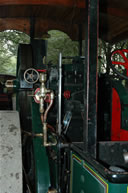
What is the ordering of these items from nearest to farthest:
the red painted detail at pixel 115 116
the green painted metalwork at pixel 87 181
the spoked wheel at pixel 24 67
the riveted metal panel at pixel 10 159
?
the green painted metalwork at pixel 87 181, the riveted metal panel at pixel 10 159, the spoked wheel at pixel 24 67, the red painted detail at pixel 115 116

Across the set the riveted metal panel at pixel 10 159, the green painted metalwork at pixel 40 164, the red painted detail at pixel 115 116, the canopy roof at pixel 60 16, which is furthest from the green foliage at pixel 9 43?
the riveted metal panel at pixel 10 159

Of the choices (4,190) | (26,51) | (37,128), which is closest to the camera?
(4,190)

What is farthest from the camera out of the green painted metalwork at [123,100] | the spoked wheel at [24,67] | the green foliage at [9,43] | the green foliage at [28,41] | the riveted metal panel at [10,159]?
the green foliage at [9,43]

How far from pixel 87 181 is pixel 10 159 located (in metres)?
0.65

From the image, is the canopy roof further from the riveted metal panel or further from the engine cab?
the riveted metal panel

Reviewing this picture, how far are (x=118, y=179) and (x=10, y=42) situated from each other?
1078 cm

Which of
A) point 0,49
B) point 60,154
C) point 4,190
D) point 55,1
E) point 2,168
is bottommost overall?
point 4,190

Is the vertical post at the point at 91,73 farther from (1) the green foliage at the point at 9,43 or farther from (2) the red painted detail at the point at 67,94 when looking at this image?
(1) the green foliage at the point at 9,43

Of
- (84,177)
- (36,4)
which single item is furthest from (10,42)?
(84,177)

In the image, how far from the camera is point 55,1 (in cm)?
260

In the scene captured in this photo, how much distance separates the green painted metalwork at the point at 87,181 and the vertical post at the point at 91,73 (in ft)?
0.33

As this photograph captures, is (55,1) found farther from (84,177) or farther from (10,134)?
(84,177)

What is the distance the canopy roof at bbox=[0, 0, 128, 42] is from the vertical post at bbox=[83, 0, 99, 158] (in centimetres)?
166

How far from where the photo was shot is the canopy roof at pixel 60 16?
269 centimetres
